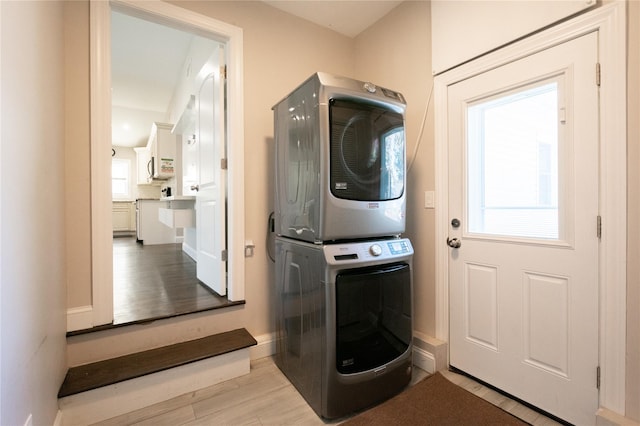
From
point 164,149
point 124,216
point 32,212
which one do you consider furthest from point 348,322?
point 124,216

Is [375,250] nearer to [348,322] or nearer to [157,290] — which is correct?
[348,322]

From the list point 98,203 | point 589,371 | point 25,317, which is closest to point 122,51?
point 98,203

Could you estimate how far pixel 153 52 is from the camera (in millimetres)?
3781

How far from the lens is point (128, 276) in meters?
3.20

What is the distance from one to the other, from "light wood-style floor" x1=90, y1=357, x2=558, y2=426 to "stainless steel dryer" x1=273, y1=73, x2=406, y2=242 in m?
0.90

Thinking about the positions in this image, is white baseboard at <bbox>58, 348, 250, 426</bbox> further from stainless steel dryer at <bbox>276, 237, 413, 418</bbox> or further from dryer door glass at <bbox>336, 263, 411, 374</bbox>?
dryer door glass at <bbox>336, 263, 411, 374</bbox>

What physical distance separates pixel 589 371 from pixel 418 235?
1084 millimetres

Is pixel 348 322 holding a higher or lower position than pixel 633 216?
lower

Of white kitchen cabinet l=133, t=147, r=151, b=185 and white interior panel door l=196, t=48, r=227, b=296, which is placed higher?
white kitchen cabinet l=133, t=147, r=151, b=185

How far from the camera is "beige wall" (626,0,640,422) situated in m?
1.21

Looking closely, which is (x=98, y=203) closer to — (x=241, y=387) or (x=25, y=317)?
(x=25, y=317)

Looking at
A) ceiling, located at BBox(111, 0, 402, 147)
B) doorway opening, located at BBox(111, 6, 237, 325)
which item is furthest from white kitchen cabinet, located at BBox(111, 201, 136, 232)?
ceiling, located at BBox(111, 0, 402, 147)

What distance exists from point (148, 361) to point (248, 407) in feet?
2.03

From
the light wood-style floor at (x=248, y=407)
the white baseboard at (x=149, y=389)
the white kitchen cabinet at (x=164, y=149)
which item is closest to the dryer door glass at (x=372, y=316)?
the light wood-style floor at (x=248, y=407)
